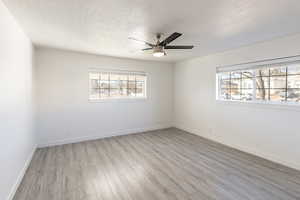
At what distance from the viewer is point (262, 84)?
10.7ft

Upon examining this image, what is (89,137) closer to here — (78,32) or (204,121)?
(78,32)

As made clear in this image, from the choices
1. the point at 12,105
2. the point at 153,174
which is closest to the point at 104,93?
the point at 12,105

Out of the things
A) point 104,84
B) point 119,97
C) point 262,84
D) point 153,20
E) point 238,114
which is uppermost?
point 153,20

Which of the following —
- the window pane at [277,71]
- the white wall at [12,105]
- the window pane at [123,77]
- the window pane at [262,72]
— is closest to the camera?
the white wall at [12,105]

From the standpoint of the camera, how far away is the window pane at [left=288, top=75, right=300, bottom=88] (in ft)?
9.02

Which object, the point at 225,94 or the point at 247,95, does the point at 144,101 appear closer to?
the point at 225,94

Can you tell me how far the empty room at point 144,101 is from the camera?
1.97 meters

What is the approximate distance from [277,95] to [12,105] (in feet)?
15.0

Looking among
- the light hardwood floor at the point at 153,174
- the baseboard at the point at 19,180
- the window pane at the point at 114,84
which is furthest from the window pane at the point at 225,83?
the baseboard at the point at 19,180

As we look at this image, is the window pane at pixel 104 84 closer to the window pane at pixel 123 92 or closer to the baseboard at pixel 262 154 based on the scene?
the window pane at pixel 123 92

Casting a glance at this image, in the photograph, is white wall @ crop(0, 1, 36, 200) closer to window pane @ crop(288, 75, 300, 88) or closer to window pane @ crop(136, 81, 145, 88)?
window pane @ crop(136, 81, 145, 88)

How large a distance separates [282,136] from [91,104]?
14.4ft

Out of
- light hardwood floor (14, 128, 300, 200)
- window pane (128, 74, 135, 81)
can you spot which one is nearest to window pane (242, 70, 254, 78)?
light hardwood floor (14, 128, 300, 200)

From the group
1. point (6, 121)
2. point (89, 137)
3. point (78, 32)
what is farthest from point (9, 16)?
point (89, 137)
